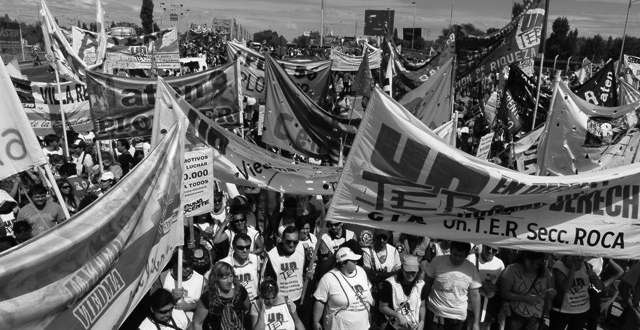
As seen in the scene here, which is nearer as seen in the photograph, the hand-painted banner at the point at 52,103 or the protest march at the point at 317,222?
the protest march at the point at 317,222

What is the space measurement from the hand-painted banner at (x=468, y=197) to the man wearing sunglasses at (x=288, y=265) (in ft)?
3.44

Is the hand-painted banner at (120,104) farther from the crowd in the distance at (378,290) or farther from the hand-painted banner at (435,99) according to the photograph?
the hand-painted banner at (435,99)

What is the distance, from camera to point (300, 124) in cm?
727

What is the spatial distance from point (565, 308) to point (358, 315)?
2.03m

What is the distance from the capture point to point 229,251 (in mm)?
5566

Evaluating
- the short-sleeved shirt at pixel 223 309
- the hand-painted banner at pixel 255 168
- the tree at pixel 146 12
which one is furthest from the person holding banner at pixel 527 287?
the tree at pixel 146 12

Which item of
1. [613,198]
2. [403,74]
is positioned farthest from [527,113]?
[613,198]

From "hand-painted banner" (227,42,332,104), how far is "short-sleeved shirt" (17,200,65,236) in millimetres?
5477

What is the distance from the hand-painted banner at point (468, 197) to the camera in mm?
3953

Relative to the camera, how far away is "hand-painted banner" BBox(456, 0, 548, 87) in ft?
29.8

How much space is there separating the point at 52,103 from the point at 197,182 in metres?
6.50

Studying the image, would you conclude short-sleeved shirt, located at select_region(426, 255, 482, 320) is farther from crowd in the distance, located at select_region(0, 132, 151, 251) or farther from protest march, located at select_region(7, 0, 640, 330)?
crowd in the distance, located at select_region(0, 132, 151, 251)

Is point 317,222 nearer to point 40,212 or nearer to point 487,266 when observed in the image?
point 487,266

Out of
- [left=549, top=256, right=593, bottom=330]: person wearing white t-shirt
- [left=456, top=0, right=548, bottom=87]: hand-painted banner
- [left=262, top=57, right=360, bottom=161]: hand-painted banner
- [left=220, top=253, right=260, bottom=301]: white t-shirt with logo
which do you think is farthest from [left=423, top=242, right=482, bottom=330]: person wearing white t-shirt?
[left=456, top=0, right=548, bottom=87]: hand-painted banner
